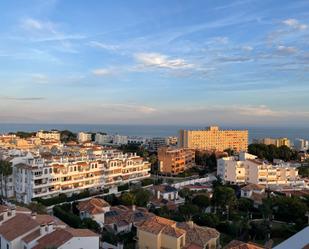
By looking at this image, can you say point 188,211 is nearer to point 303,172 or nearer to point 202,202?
point 202,202

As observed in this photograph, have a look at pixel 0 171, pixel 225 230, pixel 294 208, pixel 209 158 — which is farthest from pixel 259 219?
pixel 209 158

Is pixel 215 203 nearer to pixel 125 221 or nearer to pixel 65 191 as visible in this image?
pixel 125 221

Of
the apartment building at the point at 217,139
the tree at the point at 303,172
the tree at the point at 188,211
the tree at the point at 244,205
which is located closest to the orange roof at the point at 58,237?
the tree at the point at 188,211

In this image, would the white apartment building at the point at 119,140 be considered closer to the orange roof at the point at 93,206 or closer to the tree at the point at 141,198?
the tree at the point at 141,198

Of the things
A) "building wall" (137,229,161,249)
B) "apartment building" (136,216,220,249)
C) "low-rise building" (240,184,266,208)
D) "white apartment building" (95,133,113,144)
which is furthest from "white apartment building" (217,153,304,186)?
"white apartment building" (95,133,113,144)

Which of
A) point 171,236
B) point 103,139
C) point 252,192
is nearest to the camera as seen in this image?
point 171,236

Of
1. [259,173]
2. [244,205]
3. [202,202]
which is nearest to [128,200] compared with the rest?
[202,202]
